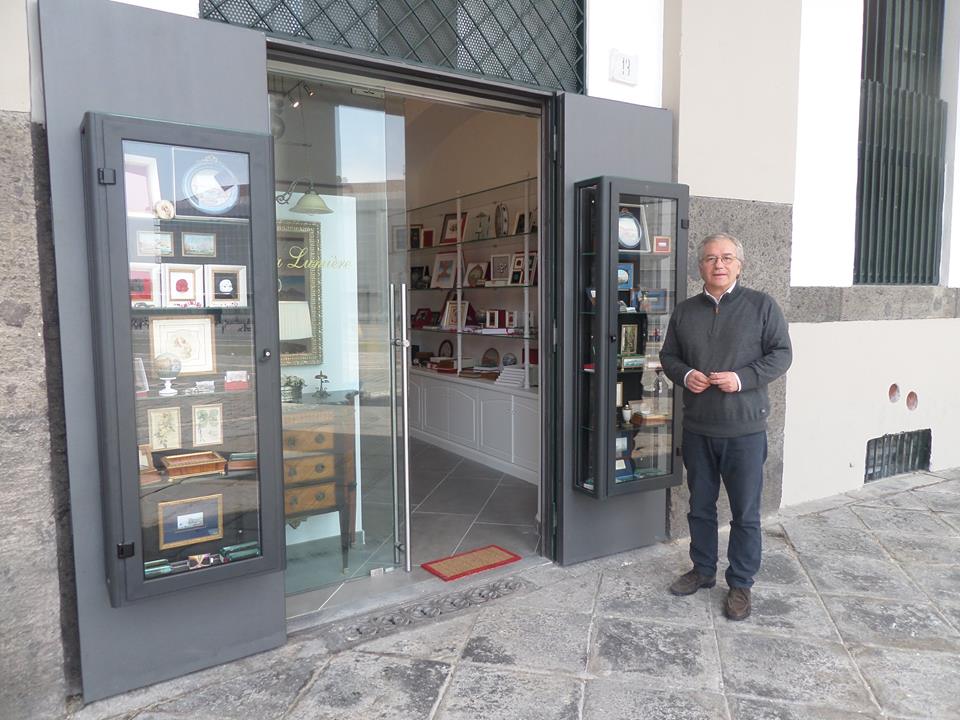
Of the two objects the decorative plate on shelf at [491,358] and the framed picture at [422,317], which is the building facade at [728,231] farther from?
the decorative plate on shelf at [491,358]

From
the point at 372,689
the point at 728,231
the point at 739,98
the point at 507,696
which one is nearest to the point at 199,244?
the point at 372,689

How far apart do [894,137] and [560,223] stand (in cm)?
329

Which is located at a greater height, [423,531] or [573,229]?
[573,229]

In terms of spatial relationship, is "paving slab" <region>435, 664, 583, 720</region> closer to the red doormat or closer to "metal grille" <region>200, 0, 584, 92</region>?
the red doormat

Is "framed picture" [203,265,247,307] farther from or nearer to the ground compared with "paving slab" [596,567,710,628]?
farther from the ground

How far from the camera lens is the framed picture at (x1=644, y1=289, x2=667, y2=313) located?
4.06 m

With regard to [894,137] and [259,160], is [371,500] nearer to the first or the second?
[259,160]

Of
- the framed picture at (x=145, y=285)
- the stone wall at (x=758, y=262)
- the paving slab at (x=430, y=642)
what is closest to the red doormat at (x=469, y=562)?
the paving slab at (x=430, y=642)

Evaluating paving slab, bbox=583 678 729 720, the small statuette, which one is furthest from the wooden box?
paving slab, bbox=583 678 729 720

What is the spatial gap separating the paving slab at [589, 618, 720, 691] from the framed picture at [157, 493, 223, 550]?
65.0 inches

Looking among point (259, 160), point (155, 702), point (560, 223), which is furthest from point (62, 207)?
point (560, 223)

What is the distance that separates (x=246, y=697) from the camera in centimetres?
277

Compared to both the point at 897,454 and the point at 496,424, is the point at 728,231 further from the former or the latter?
the point at 897,454

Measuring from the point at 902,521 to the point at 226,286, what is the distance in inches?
175
